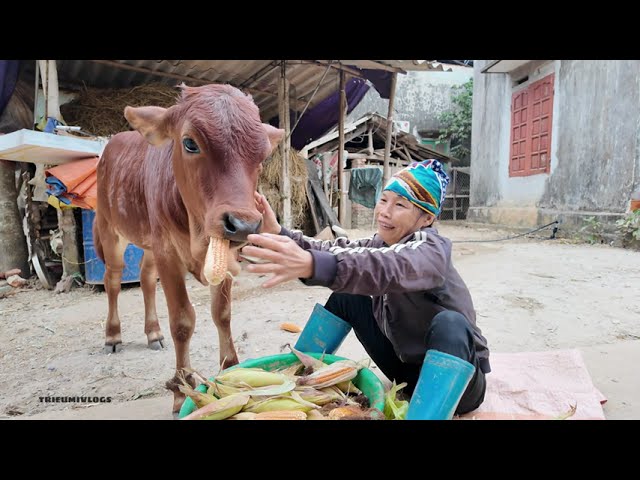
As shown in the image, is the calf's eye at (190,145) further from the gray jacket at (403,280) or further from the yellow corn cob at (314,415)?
the yellow corn cob at (314,415)

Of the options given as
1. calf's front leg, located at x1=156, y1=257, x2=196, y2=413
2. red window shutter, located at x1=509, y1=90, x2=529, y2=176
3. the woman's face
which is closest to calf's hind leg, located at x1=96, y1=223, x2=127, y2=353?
calf's front leg, located at x1=156, y1=257, x2=196, y2=413

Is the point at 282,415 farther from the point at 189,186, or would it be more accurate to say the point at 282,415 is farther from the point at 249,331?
the point at 249,331

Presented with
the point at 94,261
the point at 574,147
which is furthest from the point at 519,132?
the point at 94,261

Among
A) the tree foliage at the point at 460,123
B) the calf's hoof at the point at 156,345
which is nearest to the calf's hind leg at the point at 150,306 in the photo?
the calf's hoof at the point at 156,345

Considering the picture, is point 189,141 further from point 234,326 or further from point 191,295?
point 191,295

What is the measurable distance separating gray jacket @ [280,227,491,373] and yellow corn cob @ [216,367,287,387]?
22.7 inches

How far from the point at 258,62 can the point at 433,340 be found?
5.65m

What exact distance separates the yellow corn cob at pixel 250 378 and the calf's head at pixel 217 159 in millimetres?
469

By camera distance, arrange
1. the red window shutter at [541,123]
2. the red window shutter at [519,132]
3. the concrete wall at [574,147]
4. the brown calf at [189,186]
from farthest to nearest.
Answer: the red window shutter at [519,132], the red window shutter at [541,123], the concrete wall at [574,147], the brown calf at [189,186]

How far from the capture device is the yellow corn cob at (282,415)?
5.26 ft

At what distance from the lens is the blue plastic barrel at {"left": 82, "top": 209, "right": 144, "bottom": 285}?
5.54 metres

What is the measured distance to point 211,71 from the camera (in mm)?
6398

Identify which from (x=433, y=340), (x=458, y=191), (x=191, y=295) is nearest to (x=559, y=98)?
(x=458, y=191)

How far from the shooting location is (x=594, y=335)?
3553 mm
